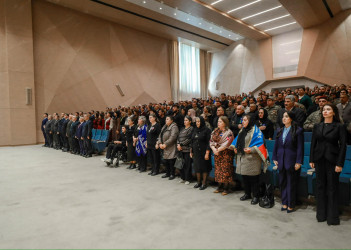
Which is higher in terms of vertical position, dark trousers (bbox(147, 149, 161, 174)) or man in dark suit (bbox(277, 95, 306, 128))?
man in dark suit (bbox(277, 95, 306, 128))

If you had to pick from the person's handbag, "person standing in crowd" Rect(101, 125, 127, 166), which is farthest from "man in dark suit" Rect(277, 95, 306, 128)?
"person standing in crowd" Rect(101, 125, 127, 166)

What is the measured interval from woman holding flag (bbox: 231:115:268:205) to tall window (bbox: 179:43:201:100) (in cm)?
1485

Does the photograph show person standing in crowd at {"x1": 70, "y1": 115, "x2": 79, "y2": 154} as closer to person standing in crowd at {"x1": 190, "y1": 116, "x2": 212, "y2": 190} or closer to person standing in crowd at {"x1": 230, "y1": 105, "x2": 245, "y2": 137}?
person standing in crowd at {"x1": 190, "y1": 116, "x2": 212, "y2": 190}

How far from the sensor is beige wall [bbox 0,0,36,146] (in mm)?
10688

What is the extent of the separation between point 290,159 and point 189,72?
16704mm

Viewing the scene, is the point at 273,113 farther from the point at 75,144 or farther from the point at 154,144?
the point at 75,144

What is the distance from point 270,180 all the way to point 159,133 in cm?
261

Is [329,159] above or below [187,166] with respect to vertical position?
above

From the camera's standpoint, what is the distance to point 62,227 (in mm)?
2781

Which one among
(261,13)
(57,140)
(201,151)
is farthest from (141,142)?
(261,13)

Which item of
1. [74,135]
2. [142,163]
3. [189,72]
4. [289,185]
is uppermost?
[189,72]

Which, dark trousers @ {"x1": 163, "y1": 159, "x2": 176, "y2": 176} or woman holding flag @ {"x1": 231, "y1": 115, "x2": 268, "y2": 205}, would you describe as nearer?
woman holding flag @ {"x1": 231, "y1": 115, "x2": 268, "y2": 205}

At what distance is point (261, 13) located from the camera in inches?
496

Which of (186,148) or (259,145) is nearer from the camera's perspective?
(259,145)
